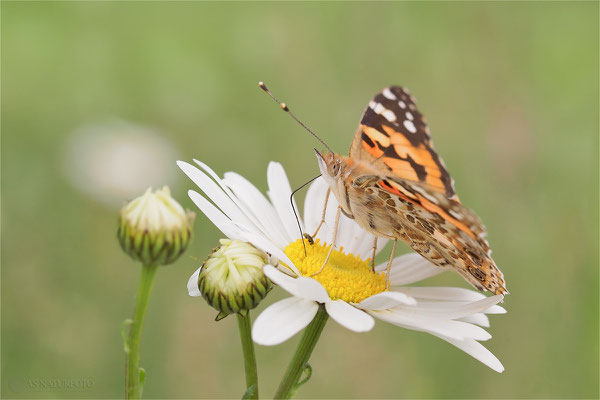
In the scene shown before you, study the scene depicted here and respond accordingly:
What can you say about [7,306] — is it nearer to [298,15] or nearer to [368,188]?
[368,188]

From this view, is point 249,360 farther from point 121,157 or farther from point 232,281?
point 121,157

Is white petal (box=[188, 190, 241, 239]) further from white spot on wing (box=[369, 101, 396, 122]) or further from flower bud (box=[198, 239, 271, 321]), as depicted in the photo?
white spot on wing (box=[369, 101, 396, 122])

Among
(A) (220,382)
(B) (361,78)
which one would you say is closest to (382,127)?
(A) (220,382)

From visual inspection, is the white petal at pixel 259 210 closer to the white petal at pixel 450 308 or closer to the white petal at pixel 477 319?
the white petal at pixel 450 308

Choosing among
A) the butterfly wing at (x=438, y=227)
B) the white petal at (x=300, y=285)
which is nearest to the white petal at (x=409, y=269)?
the butterfly wing at (x=438, y=227)

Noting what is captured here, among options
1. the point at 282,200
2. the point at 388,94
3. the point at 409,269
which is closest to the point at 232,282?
the point at 282,200

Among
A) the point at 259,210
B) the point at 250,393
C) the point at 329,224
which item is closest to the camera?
the point at 250,393

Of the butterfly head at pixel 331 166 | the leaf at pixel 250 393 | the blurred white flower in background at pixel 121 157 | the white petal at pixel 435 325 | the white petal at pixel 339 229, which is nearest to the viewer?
the leaf at pixel 250 393
